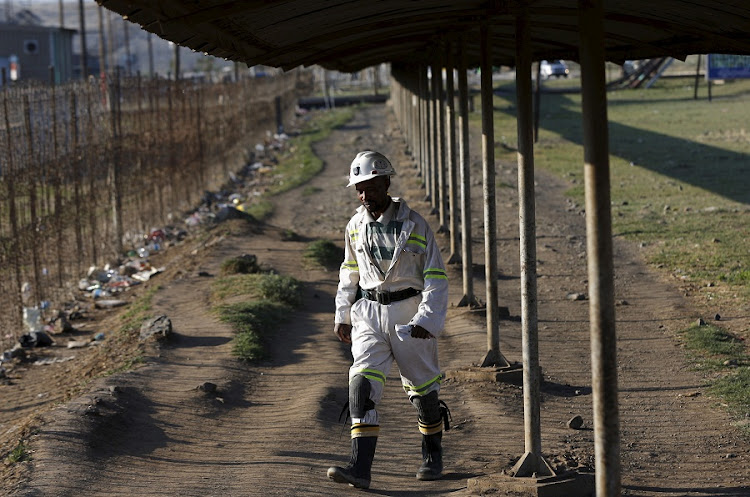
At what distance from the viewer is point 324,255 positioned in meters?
15.4

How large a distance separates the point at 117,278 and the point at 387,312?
10158mm

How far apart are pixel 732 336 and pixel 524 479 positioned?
185 inches

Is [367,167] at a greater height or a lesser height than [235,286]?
greater

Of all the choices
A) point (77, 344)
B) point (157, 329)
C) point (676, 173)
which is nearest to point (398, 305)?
point (157, 329)

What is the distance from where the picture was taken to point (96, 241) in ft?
52.3

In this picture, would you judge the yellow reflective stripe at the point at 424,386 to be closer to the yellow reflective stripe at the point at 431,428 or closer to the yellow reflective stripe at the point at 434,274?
the yellow reflective stripe at the point at 431,428

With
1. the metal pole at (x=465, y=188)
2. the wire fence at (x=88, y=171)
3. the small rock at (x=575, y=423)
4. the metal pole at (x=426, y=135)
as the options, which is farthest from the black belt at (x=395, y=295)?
the metal pole at (x=426, y=135)

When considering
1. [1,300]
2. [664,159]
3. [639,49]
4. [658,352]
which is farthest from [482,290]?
[664,159]

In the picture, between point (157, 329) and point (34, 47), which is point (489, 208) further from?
point (34, 47)

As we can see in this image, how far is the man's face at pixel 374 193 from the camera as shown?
621 centimetres

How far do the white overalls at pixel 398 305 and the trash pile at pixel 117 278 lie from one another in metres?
6.10

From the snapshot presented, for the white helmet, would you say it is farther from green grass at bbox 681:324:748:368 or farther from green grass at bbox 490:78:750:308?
green grass at bbox 490:78:750:308

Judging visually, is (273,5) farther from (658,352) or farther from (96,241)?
(96,241)

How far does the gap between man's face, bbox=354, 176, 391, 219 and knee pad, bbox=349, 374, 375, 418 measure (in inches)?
38.0
